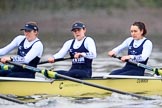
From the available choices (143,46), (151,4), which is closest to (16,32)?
(151,4)

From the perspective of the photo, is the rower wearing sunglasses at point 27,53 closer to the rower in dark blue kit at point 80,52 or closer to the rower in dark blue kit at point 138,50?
the rower in dark blue kit at point 80,52

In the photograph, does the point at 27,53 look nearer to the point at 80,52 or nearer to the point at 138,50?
the point at 80,52

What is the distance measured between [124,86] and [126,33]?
21747mm

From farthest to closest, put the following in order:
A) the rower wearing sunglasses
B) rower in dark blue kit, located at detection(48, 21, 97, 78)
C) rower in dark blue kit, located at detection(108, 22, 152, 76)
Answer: rower in dark blue kit, located at detection(108, 22, 152, 76), rower in dark blue kit, located at detection(48, 21, 97, 78), the rower wearing sunglasses

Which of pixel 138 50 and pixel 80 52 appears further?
pixel 138 50

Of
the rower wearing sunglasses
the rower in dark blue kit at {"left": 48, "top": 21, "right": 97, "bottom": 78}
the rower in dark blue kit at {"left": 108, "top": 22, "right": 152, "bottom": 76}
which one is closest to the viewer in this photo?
the rower wearing sunglasses

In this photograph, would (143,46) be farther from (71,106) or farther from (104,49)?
(104,49)

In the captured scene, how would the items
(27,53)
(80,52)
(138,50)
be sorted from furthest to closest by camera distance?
(138,50)
(80,52)
(27,53)

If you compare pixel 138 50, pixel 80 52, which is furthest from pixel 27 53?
pixel 138 50

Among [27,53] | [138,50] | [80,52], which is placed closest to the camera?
[27,53]

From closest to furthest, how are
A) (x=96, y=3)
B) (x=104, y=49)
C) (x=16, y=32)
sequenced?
(x=104, y=49) → (x=16, y=32) → (x=96, y=3)

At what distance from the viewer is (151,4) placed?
131ft

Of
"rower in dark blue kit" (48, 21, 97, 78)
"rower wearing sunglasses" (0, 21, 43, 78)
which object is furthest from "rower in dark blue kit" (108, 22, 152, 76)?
"rower wearing sunglasses" (0, 21, 43, 78)

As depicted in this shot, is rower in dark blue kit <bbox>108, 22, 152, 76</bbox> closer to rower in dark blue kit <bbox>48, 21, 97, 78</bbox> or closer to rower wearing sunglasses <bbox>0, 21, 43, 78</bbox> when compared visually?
rower in dark blue kit <bbox>48, 21, 97, 78</bbox>
